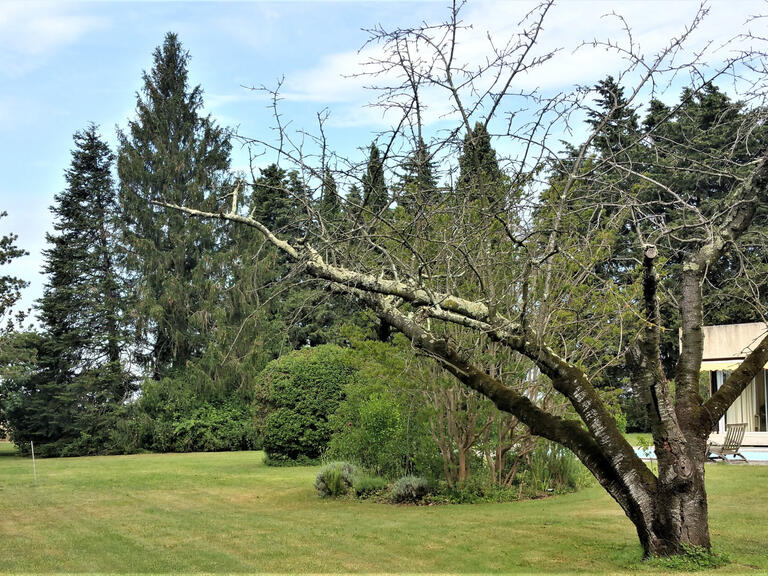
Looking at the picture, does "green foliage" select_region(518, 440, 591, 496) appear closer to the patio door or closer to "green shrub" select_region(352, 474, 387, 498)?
"green shrub" select_region(352, 474, 387, 498)

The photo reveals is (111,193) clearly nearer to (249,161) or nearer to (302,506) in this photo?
(302,506)

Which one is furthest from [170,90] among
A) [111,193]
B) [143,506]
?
[143,506]

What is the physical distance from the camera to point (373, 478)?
41.8 feet

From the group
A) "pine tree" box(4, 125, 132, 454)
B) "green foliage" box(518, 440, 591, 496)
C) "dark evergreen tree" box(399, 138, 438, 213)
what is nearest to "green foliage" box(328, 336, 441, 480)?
"green foliage" box(518, 440, 591, 496)

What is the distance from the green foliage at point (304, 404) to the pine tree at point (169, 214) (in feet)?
41.0

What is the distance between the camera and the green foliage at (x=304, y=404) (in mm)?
18891

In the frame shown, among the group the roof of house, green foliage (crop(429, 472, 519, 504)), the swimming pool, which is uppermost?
the roof of house

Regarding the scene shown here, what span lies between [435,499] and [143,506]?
467 cm

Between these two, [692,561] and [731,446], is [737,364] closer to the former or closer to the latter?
[731,446]

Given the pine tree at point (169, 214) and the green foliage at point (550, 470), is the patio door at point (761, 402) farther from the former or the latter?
the pine tree at point (169, 214)

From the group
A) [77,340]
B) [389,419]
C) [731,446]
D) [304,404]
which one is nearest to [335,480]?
[389,419]

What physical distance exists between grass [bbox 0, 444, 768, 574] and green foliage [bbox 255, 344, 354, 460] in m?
4.25

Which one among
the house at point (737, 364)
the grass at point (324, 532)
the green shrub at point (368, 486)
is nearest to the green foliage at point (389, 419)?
the green shrub at point (368, 486)

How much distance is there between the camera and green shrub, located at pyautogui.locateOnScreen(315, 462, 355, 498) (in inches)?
500
